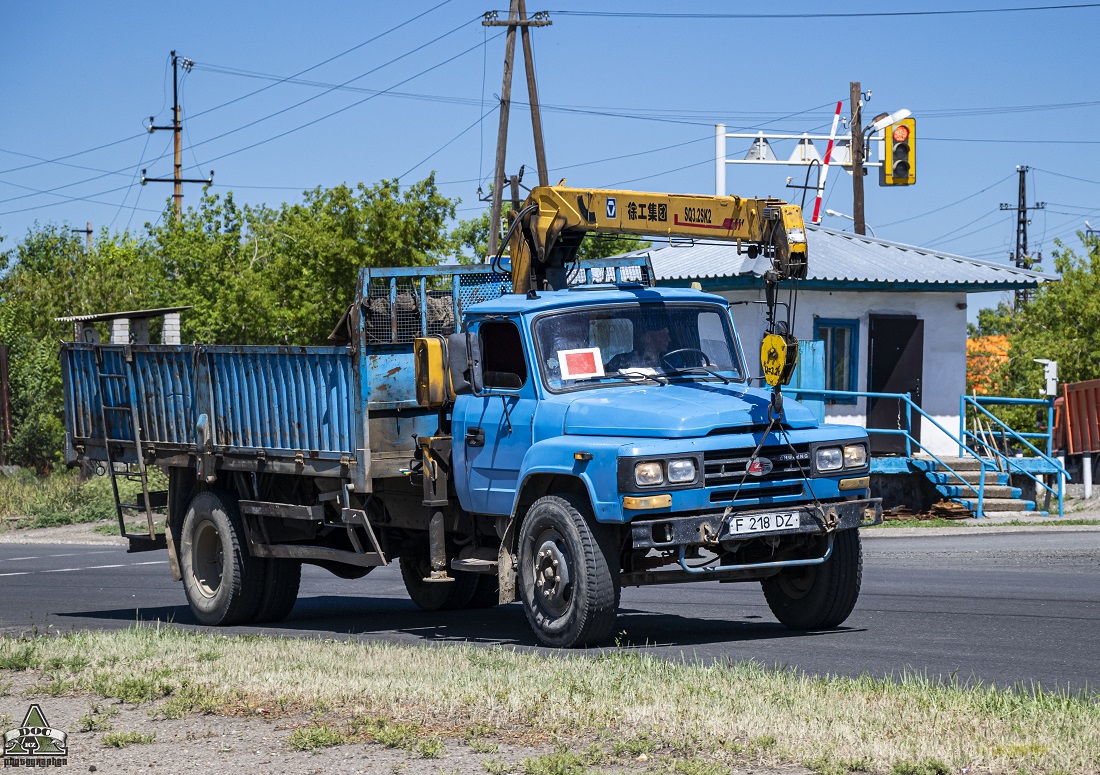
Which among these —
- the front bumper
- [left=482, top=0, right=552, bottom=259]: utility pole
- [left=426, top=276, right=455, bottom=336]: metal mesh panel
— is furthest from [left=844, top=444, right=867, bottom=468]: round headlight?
[left=482, top=0, right=552, bottom=259]: utility pole

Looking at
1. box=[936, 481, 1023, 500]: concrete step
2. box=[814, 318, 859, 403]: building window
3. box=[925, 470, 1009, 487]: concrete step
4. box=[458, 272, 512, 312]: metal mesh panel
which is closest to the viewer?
box=[458, 272, 512, 312]: metal mesh panel

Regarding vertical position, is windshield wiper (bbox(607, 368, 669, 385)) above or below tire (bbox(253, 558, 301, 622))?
above

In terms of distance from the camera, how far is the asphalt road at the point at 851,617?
9414 mm

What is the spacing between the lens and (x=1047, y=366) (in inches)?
1077

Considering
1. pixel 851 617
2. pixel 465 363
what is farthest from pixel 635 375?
pixel 851 617

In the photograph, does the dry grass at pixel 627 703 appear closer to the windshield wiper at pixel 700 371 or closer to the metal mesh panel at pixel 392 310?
the windshield wiper at pixel 700 371

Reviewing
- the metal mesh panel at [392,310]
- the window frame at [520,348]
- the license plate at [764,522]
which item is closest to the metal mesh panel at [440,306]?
the metal mesh panel at [392,310]

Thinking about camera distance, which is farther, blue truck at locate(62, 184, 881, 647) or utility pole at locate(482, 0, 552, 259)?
utility pole at locate(482, 0, 552, 259)

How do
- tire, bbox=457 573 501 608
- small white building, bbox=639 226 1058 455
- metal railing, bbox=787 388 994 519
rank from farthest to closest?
small white building, bbox=639 226 1058 455, metal railing, bbox=787 388 994 519, tire, bbox=457 573 501 608

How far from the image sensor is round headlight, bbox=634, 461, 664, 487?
9.47 metres

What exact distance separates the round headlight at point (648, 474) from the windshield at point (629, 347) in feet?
4.12

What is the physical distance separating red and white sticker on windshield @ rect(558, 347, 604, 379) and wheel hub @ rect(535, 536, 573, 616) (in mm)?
1247

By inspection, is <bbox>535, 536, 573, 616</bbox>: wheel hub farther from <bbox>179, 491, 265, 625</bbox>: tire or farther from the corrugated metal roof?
the corrugated metal roof

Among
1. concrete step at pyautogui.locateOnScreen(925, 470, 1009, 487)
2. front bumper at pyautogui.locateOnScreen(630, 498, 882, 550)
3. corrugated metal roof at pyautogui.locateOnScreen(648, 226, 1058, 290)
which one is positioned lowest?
concrete step at pyautogui.locateOnScreen(925, 470, 1009, 487)
